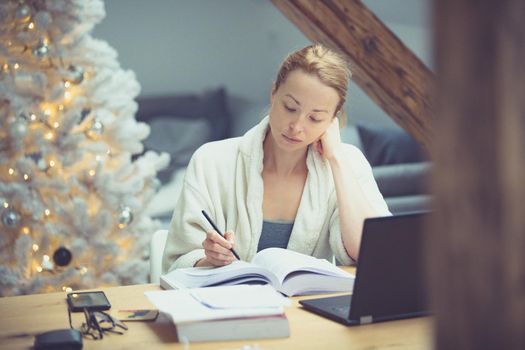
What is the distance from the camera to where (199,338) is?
1.31 metres

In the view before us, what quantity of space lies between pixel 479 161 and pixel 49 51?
98.5 inches

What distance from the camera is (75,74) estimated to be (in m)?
2.84

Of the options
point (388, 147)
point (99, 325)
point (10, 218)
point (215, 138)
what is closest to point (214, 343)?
point (99, 325)

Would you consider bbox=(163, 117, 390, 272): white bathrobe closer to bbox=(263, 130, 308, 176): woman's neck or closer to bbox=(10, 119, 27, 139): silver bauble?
bbox=(263, 130, 308, 176): woman's neck

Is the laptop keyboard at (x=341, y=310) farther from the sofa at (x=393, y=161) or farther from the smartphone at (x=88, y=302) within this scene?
the sofa at (x=393, y=161)

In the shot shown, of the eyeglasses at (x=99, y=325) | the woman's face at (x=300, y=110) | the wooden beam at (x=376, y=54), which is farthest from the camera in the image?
the wooden beam at (x=376, y=54)

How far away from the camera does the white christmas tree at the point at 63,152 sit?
2.79 m

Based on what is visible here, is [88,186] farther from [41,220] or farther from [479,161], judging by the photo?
[479,161]

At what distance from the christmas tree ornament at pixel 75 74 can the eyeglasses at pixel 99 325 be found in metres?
A: 1.53

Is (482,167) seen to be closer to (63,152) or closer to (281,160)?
(281,160)

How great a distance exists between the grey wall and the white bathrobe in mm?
3062

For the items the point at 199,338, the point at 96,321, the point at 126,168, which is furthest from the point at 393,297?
the point at 126,168

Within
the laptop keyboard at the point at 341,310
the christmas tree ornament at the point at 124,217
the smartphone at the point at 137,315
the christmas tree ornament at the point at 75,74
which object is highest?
the christmas tree ornament at the point at 75,74

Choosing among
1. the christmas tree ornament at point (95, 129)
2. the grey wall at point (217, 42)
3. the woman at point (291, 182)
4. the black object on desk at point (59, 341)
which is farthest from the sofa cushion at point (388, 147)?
the black object on desk at point (59, 341)
